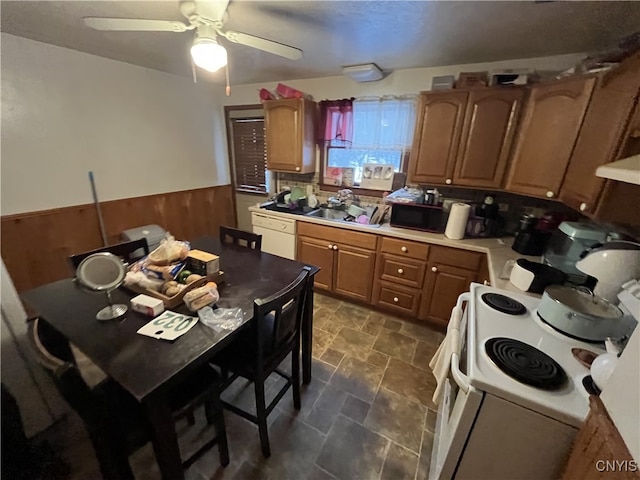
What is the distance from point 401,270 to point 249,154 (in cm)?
259

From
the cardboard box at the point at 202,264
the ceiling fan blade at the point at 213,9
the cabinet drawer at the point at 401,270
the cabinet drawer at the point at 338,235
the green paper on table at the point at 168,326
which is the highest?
the ceiling fan blade at the point at 213,9

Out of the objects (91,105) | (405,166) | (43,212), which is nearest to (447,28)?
(405,166)

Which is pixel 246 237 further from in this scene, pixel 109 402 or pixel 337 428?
pixel 337 428

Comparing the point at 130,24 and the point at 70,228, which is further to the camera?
the point at 70,228

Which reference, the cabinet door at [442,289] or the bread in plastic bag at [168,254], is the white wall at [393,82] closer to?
the cabinet door at [442,289]

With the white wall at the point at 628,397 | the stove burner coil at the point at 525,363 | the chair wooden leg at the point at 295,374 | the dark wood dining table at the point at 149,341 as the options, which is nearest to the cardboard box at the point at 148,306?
the dark wood dining table at the point at 149,341

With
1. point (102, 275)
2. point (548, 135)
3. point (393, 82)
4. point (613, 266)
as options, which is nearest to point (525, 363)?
point (613, 266)

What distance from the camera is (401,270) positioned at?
2396 millimetres

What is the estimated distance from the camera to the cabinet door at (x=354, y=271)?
8.34 feet

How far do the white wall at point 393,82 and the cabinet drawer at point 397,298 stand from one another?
187 centimetres

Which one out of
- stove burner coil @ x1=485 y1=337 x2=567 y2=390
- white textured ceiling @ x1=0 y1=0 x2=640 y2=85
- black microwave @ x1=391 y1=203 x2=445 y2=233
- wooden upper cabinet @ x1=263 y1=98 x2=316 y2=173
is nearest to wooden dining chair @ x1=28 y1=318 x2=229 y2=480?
stove burner coil @ x1=485 y1=337 x2=567 y2=390

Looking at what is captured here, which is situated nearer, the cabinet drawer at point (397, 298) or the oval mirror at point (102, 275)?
the oval mirror at point (102, 275)

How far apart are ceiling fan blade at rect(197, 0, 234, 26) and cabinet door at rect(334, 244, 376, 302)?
1897 mm

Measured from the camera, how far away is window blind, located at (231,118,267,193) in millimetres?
3514
